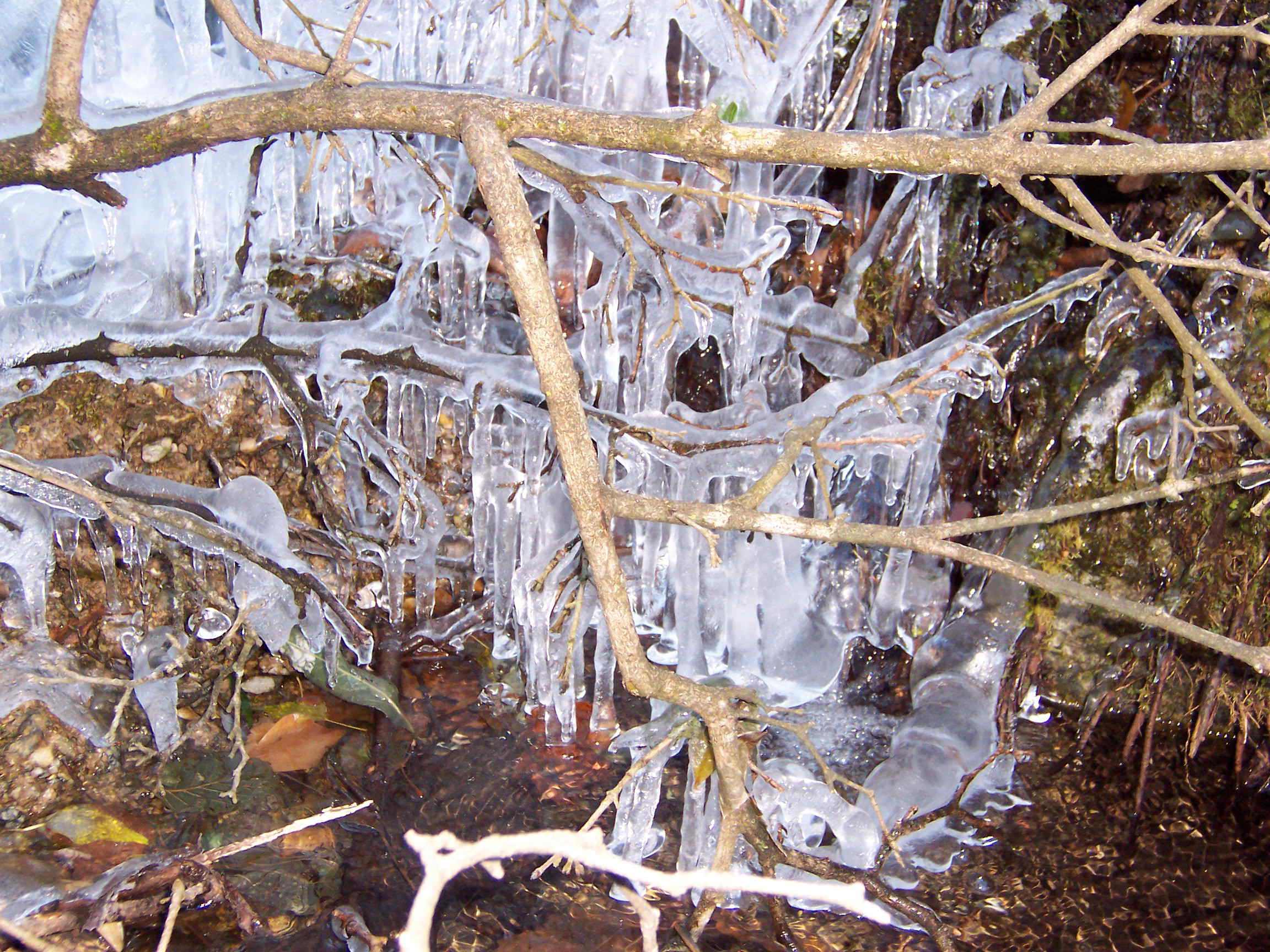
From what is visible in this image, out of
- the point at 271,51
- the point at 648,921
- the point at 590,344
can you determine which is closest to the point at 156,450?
the point at 590,344

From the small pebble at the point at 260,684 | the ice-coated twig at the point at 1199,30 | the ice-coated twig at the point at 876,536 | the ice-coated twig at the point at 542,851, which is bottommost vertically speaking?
the small pebble at the point at 260,684

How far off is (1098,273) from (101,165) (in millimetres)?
2789

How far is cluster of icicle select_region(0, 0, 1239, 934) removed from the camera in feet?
10.1

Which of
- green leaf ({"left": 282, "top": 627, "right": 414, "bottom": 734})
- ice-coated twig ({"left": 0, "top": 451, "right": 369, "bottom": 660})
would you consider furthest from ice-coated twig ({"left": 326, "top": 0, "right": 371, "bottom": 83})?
green leaf ({"left": 282, "top": 627, "right": 414, "bottom": 734})

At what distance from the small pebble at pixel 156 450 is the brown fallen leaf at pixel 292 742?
1.08 metres

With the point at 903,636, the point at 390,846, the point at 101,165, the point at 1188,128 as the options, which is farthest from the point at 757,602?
the point at 101,165

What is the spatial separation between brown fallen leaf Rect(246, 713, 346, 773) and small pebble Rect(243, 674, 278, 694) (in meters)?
0.18

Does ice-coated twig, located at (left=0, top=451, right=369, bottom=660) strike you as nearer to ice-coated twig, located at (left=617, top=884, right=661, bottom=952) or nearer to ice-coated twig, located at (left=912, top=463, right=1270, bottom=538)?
ice-coated twig, located at (left=912, top=463, right=1270, bottom=538)

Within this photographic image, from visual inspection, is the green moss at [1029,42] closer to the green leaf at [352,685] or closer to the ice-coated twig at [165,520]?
the ice-coated twig at [165,520]

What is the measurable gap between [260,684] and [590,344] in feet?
5.62

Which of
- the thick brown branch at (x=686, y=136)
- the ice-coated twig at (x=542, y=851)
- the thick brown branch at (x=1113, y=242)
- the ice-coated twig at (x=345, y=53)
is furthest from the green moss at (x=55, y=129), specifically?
the thick brown branch at (x=1113, y=242)

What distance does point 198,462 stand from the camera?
3830 millimetres

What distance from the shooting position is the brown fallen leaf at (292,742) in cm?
329

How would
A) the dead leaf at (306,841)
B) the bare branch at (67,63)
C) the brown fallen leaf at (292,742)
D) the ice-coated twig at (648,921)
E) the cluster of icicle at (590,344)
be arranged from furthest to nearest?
the brown fallen leaf at (292,742)
the cluster of icicle at (590,344)
the dead leaf at (306,841)
the bare branch at (67,63)
the ice-coated twig at (648,921)
